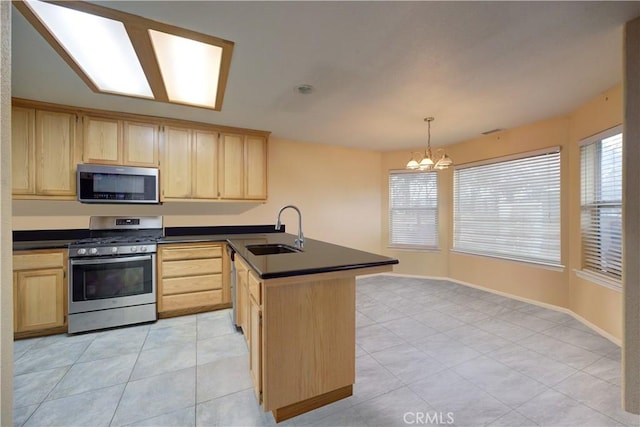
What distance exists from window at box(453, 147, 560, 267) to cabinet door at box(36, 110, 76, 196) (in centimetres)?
521

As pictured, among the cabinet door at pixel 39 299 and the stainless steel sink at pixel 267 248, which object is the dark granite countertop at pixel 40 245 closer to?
the cabinet door at pixel 39 299

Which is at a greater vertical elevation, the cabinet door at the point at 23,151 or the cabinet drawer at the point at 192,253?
the cabinet door at the point at 23,151

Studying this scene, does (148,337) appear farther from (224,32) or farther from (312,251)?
(224,32)

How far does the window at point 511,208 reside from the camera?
133 inches

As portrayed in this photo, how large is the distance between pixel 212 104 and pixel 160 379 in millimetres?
2560

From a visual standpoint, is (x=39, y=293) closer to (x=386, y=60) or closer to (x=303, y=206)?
(x=303, y=206)

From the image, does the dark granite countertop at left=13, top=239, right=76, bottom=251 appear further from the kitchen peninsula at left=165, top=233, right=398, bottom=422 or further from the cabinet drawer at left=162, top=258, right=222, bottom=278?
the kitchen peninsula at left=165, top=233, right=398, bottom=422

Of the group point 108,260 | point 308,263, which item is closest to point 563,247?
point 308,263

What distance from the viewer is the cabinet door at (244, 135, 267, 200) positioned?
3.69 meters

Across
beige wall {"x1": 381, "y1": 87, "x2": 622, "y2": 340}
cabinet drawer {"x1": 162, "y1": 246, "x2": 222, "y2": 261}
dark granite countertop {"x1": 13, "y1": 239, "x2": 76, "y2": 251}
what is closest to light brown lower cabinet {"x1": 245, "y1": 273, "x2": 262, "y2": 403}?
cabinet drawer {"x1": 162, "y1": 246, "x2": 222, "y2": 261}

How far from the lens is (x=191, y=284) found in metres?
3.18

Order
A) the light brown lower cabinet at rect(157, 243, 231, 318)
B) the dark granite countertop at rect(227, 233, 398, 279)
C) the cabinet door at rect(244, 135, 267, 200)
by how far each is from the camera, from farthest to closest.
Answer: the cabinet door at rect(244, 135, 267, 200), the light brown lower cabinet at rect(157, 243, 231, 318), the dark granite countertop at rect(227, 233, 398, 279)

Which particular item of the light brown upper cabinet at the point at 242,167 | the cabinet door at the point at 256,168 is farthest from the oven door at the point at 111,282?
the cabinet door at the point at 256,168

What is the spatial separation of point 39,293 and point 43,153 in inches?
55.8
